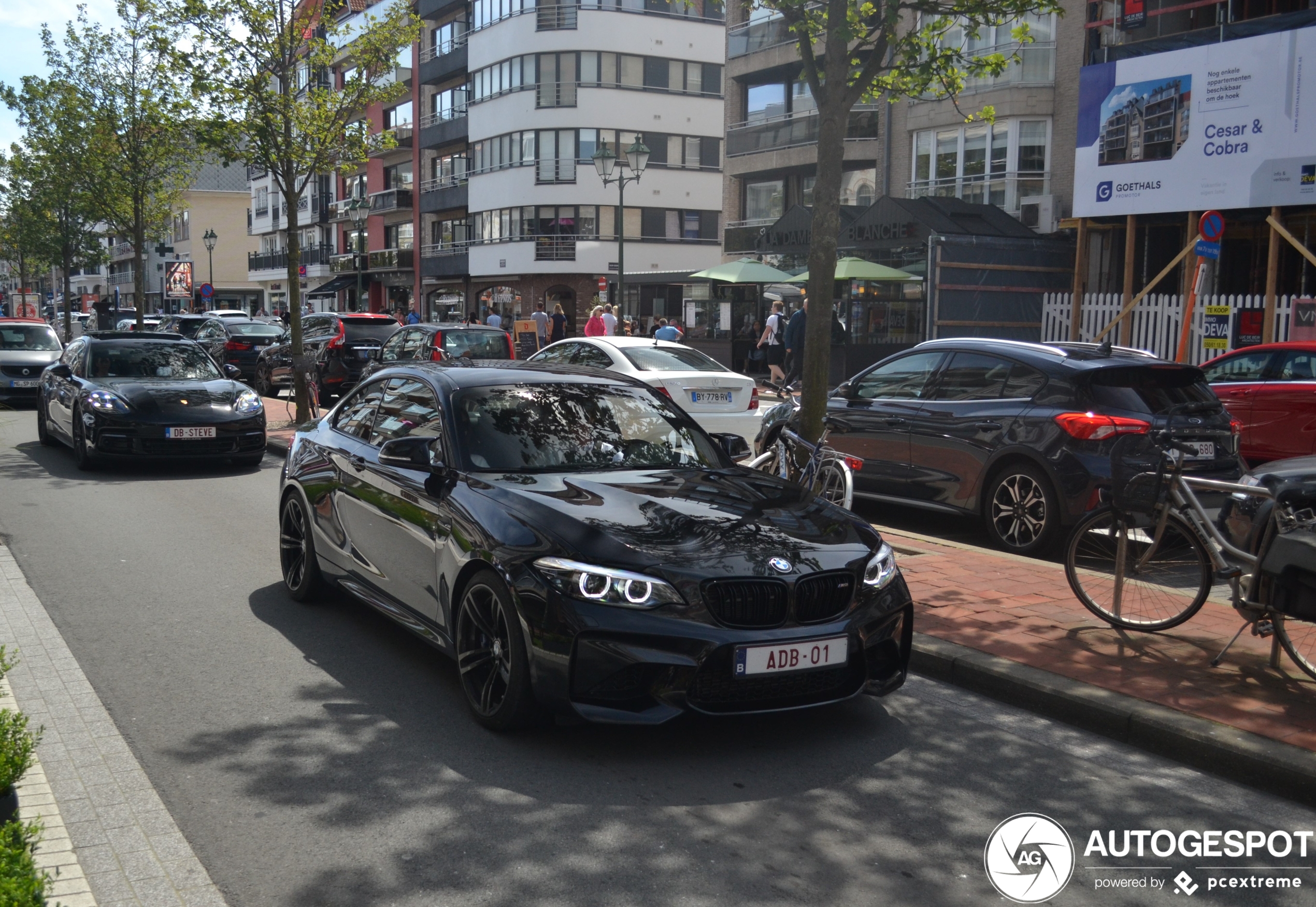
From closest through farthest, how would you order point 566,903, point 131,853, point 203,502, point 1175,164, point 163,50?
1. point 566,903
2. point 131,853
3. point 203,502
4. point 163,50
5. point 1175,164

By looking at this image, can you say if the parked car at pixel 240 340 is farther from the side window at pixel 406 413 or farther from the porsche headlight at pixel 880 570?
the porsche headlight at pixel 880 570

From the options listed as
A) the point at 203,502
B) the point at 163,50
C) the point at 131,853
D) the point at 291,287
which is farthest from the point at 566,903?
the point at 163,50

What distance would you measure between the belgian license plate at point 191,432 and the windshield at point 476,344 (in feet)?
18.9

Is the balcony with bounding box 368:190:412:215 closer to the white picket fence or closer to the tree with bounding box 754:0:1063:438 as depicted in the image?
the white picket fence

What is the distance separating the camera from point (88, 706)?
540 cm

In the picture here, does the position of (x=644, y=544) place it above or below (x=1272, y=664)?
above

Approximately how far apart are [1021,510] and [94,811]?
273 inches

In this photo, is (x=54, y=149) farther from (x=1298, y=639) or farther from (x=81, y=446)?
(x=1298, y=639)

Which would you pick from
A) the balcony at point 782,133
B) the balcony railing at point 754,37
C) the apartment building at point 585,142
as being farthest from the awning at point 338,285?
the balcony railing at point 754,37

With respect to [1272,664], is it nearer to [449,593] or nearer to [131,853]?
[449,593]

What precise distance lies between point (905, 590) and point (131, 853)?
316 centimetres

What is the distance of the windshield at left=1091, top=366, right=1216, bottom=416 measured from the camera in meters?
8.97

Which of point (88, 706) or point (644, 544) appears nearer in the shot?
point (644, 544)

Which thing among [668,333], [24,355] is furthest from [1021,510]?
[24,355]
